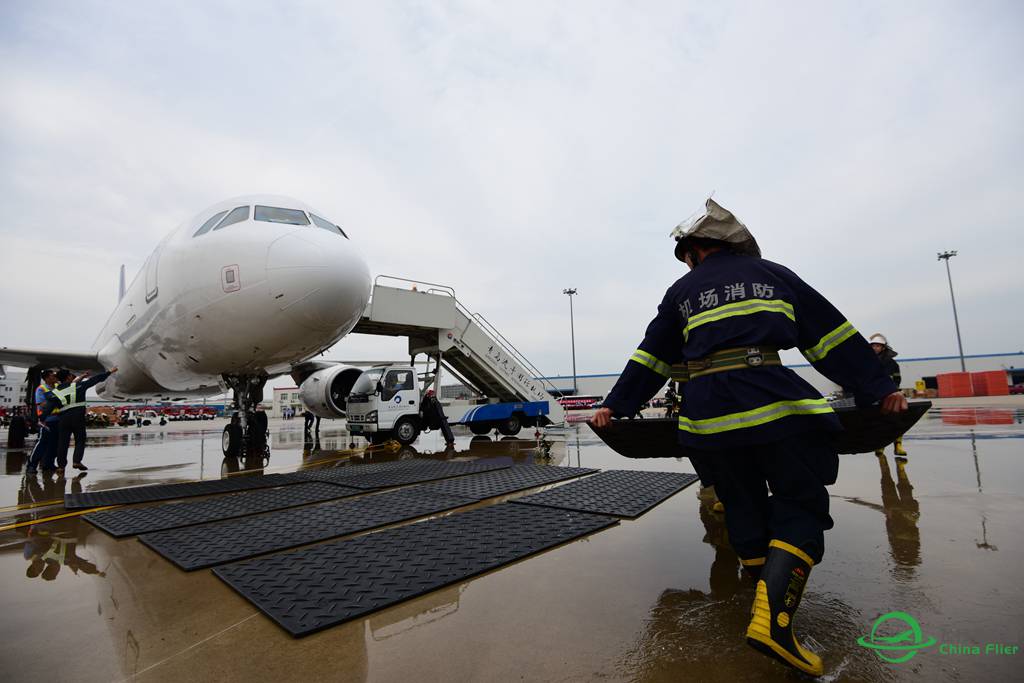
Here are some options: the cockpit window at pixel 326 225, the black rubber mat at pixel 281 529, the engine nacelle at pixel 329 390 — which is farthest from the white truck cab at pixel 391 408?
the black rubber mat at pixel 281 529

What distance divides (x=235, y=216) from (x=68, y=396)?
3.93 meters

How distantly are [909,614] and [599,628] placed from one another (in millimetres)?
1313

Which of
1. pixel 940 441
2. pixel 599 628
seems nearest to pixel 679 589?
pixel 599 628

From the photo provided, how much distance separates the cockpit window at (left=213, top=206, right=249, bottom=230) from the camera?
7.01 m

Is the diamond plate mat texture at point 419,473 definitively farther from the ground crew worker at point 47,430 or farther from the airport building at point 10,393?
the airport building at point 10,393

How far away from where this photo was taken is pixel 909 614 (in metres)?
2.09

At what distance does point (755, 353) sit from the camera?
2.01 meters

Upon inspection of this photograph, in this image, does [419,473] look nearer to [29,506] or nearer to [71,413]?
[29,506]

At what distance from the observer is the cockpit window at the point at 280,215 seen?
23.2ft

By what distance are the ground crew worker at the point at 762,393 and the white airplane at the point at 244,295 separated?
5.34 metres

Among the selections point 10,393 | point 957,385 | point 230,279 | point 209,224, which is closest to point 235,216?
point 209,224

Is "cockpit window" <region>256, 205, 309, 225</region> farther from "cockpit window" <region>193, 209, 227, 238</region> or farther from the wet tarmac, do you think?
the wet tarmac

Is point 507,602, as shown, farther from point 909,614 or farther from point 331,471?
point 331,471
